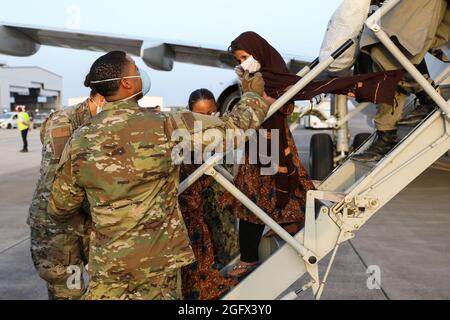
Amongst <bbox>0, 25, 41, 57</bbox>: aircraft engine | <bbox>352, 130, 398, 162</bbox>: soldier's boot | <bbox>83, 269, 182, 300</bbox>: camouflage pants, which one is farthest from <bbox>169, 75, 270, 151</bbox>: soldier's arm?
<bbox>0, 25, 41, 57</bbox>: aircraft engine

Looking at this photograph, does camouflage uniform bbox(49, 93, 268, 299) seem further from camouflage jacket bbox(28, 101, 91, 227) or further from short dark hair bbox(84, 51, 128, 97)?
camouflage jacket bbox(28, 101, 91, 227)

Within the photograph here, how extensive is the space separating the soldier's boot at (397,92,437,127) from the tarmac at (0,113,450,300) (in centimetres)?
190

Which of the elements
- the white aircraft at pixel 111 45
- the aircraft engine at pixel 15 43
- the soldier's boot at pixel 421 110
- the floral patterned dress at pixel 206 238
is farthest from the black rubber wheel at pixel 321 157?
the aircraft engine at pixel 15 43

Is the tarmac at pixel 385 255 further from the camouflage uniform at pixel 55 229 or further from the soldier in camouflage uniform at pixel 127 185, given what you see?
the soldier in camouflage uniform at pixel 127 185

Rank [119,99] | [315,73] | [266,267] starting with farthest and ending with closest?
[266,267], [315,73], [119,99]

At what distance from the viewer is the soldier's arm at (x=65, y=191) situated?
2234mm

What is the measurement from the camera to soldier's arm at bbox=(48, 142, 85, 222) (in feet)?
7.33

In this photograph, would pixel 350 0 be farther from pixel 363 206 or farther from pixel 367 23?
pixel 363 206

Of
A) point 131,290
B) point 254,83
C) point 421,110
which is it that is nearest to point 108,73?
point 254,83

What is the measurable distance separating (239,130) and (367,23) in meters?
0.83

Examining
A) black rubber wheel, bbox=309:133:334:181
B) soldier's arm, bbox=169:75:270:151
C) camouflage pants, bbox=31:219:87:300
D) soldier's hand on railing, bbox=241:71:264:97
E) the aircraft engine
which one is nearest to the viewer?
soldier's arm, bbox=169:75:270:151

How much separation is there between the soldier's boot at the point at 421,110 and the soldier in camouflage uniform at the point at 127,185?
1.26 m
